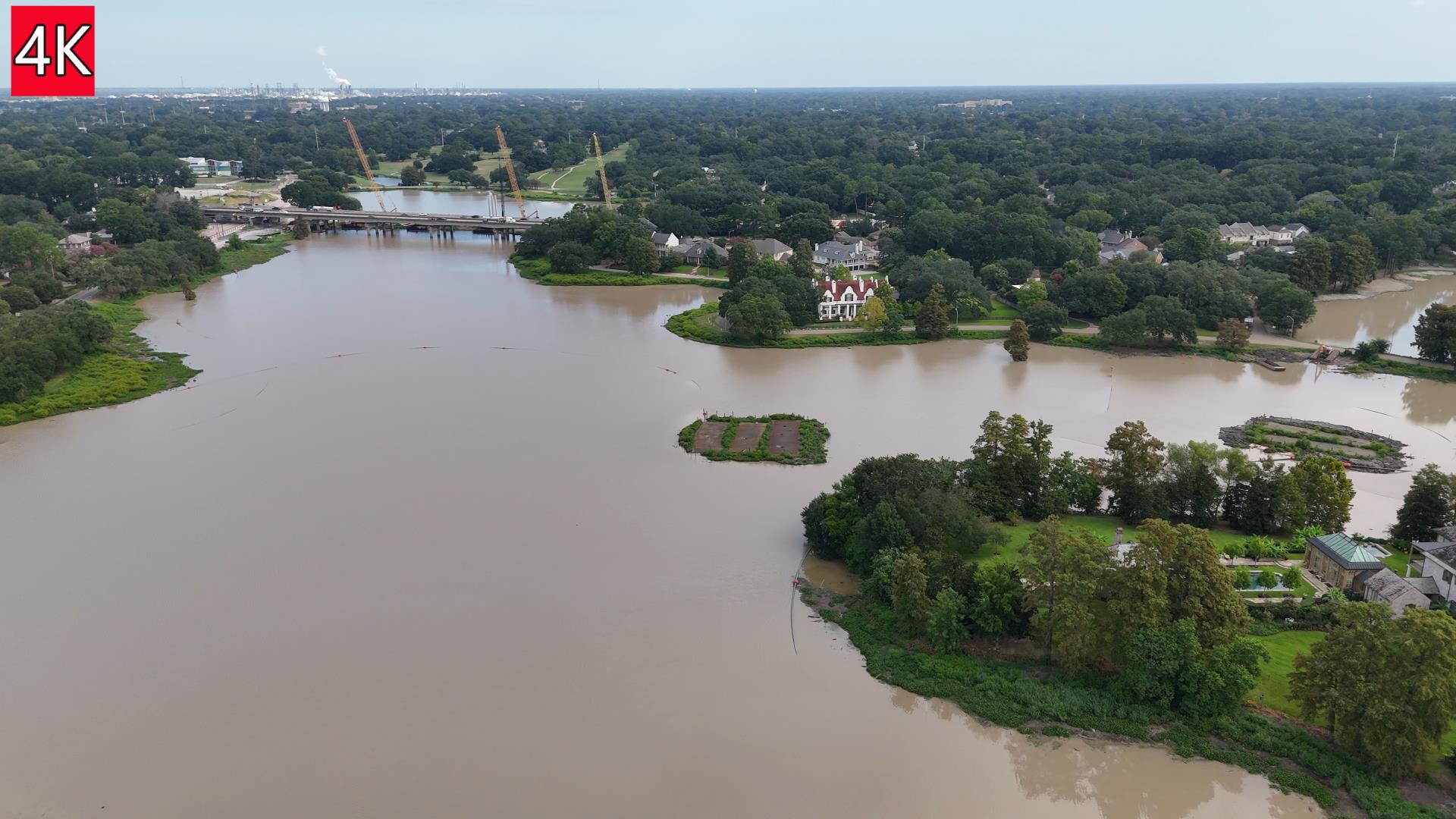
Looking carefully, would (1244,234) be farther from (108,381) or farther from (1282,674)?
(108,381)

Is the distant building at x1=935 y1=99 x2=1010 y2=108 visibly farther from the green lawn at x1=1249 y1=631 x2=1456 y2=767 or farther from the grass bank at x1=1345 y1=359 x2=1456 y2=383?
the green lawn at x1=1249 y1=631 x2=1456 y2=767

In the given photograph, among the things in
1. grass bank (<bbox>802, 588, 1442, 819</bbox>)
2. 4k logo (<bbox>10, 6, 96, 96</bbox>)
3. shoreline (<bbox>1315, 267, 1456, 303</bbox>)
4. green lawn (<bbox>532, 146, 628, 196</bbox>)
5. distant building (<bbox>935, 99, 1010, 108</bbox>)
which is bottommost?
grass bank (<bbox>802, 588, 1442, 819</bbox>)

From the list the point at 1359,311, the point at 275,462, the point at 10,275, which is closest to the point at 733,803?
the point at 275,462

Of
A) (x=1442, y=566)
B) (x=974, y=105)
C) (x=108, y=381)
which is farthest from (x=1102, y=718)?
(x=974, y=105)

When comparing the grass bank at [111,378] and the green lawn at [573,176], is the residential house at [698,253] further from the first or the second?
the green lawn at [573,176]

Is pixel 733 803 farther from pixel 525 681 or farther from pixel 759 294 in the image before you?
pixel 759 294

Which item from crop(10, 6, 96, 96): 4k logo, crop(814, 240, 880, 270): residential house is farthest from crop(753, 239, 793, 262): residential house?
crop(10, 6, 96, 96): 4k logo

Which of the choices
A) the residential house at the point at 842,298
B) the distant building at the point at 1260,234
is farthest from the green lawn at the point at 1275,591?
the distant building at the point at 1260,234
